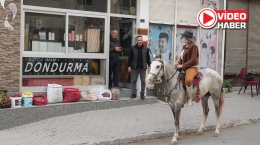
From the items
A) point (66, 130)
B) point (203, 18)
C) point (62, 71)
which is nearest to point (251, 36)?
point (203, 18)

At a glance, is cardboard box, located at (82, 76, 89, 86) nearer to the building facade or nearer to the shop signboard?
the building facade

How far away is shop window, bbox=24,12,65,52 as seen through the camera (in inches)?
422

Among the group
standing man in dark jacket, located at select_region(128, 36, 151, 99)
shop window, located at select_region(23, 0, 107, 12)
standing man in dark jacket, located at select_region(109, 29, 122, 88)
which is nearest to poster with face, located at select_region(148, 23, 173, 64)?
standing man in dark jacket, located at select_region(128, 36, 151, 99)

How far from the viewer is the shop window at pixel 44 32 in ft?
35.2

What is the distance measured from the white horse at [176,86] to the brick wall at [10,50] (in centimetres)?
430

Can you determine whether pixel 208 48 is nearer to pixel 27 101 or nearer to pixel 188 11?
pixel 188 11

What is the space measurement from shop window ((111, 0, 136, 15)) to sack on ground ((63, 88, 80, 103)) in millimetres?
3308

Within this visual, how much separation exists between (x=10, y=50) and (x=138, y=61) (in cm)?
403

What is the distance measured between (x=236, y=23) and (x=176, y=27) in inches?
146

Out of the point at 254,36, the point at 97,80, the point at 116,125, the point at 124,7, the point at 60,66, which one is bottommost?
the point at 116,125

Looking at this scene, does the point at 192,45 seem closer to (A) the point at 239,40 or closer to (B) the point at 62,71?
(B) the point at 62,71

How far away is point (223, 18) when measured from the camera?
15398 millimetres

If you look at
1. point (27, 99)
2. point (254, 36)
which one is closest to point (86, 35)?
point (27, 99)

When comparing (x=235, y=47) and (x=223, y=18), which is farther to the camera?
(x=235, y=47)
